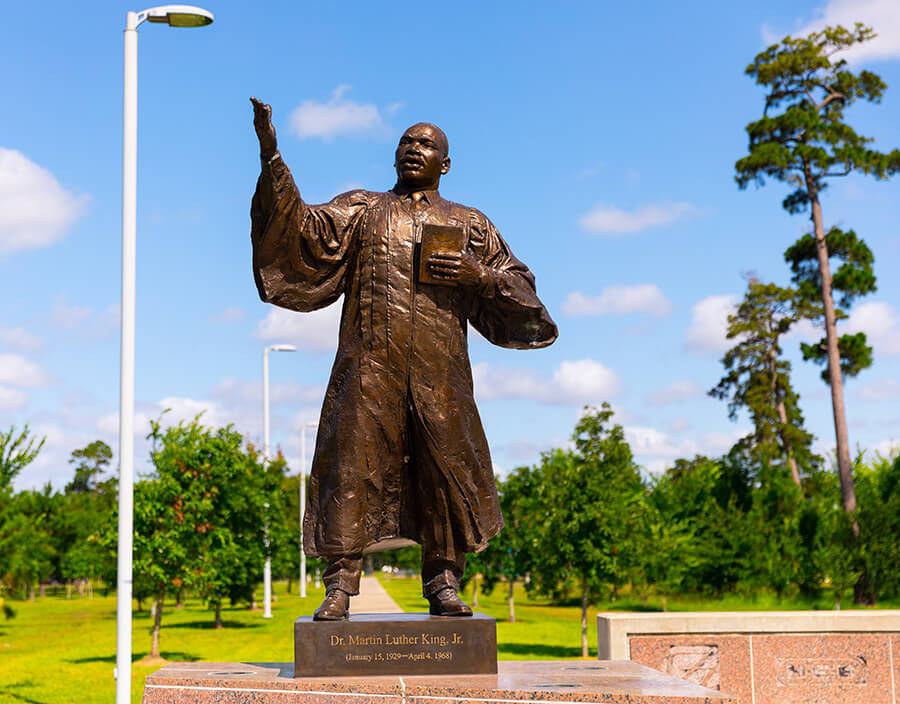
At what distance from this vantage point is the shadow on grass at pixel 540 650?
18.1 metres

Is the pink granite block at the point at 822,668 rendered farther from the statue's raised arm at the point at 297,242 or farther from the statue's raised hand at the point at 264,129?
the statue's raised hand at the point at 264,129

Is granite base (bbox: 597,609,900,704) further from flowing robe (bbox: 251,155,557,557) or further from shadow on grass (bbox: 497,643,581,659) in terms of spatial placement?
shadow on grass (bbox: 497,643,581,659)

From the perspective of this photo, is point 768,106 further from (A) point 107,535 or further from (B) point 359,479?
(B) point 359,479

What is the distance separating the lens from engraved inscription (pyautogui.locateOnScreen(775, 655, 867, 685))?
9.73 meters

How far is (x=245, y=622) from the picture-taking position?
2750 cm

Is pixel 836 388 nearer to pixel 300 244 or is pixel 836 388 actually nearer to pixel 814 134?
pixel 814 134

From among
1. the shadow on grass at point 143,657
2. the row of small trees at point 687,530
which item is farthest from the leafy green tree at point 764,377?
the shadow on grass at point 143,657

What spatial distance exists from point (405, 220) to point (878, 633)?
6.90 meters

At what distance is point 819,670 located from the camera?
9.77 metres

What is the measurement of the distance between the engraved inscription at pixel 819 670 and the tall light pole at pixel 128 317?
6.31m

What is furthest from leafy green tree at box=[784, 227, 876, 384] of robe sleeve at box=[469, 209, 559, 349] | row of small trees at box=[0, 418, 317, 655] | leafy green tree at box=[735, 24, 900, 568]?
robe sleeve at box=[469, 209, 559, 349]

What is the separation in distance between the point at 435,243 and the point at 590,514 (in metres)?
14.3

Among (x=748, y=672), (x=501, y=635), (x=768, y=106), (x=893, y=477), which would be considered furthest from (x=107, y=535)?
(x=768, y=106)

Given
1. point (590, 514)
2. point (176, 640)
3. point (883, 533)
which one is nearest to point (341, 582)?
point (590, 514)
